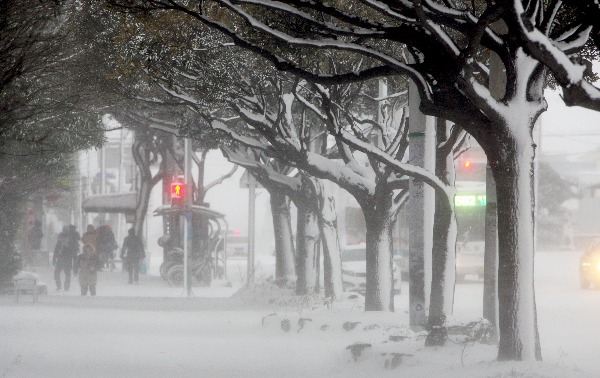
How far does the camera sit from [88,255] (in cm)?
3198

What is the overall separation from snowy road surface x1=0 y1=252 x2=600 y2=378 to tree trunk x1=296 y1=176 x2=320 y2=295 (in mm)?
1336

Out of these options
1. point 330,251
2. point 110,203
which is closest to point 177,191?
point 330,251

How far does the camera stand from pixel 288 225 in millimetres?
31656

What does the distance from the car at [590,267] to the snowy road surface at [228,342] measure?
17.7 feet

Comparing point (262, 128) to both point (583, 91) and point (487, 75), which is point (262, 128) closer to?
point (487, 75)

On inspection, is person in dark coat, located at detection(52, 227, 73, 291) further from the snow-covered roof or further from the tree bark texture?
the snow-covered roof

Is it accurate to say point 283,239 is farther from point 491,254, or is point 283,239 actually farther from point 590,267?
point 491,254

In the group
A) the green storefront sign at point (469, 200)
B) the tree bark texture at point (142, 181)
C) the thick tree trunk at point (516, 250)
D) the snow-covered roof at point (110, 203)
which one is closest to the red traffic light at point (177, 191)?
the green storefront sign at point (469, 200)

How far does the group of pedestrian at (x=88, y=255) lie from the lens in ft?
106

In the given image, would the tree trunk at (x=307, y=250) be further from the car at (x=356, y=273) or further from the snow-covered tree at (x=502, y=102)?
the snow-covered tree at (x=502, y=102)

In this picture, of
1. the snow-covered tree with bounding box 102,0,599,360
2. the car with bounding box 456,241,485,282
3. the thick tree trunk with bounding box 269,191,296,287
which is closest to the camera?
the snow-covered tree with bounding box 102,0,599,360

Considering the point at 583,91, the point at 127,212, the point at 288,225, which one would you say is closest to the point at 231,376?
the point at 583,91

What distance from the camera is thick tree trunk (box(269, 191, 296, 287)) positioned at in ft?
102

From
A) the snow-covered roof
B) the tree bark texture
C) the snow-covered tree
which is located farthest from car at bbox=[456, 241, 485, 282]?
the snow-covered tree
